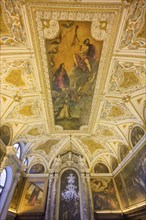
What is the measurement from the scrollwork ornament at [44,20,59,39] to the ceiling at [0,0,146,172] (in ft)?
0.11

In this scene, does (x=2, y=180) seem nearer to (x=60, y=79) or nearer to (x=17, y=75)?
(x=17, y=75)

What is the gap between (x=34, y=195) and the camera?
12133mm

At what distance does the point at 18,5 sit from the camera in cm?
460

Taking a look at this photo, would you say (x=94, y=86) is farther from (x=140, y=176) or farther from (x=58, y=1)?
(x=140, y=176)

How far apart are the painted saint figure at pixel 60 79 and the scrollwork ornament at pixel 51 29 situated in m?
1.35

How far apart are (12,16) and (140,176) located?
10643 millimetres

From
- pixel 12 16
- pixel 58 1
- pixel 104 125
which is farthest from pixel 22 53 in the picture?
pixel 104 125

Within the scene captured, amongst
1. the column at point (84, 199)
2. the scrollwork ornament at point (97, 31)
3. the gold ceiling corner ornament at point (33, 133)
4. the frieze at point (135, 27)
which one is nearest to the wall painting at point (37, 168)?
the gold ceiling corner ornament at point (33, 133)

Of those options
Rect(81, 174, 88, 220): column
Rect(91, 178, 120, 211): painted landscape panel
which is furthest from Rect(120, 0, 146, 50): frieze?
Rect(91, 178, 120, 211): painted landscape panel

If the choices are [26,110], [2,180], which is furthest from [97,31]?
[2,180]

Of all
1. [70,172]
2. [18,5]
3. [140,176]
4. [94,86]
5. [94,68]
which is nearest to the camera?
[18,5]

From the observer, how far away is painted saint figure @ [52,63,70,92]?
6.83 metres

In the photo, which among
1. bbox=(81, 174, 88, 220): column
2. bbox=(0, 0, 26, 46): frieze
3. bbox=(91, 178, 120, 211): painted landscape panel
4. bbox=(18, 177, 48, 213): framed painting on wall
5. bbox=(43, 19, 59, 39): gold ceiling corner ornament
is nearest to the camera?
bbox=(0, 0, 26, 46): frieze

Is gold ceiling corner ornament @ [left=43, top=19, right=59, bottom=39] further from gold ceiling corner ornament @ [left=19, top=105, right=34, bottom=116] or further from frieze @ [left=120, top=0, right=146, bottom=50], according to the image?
gold ceiling corner ornament @ [left=19, top=105, right=34, bottom=116]
